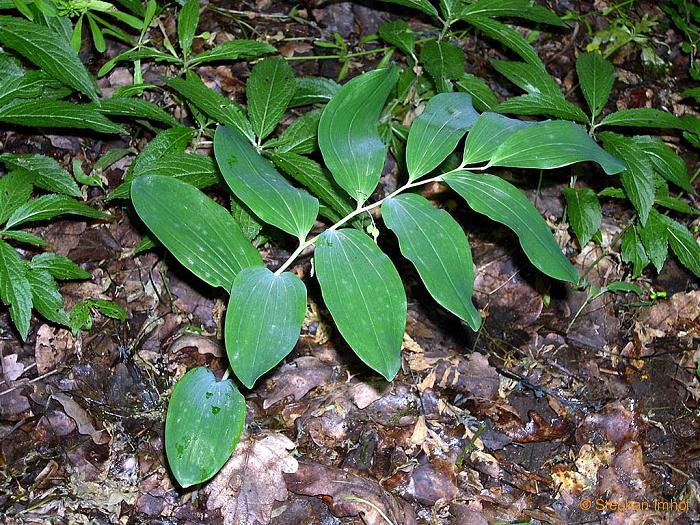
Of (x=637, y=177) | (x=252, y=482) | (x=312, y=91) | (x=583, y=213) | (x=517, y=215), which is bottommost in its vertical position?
(x=252, y=482)

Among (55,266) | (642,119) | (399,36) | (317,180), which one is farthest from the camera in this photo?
(399,36)

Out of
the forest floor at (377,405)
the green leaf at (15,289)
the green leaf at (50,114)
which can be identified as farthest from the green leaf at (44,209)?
the forest floor at (377,405)

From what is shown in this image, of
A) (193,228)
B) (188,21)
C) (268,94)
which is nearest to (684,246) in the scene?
(268,94)

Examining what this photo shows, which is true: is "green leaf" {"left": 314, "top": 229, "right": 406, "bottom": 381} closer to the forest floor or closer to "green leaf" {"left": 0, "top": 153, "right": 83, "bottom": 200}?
the forest floor

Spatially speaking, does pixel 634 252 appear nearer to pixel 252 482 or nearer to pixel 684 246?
pixel 684 246

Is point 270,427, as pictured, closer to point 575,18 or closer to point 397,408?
point 397,408

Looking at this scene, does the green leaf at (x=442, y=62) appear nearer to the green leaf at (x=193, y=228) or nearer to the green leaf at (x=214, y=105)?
the green leaf at (x=214, y=105)

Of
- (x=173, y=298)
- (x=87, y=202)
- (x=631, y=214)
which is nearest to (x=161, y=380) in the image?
(x=173, y=298)

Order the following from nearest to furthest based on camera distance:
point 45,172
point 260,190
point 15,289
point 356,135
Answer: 1. point 260,190
2. point 356,135
3. point 15,289
4. point 45,172
